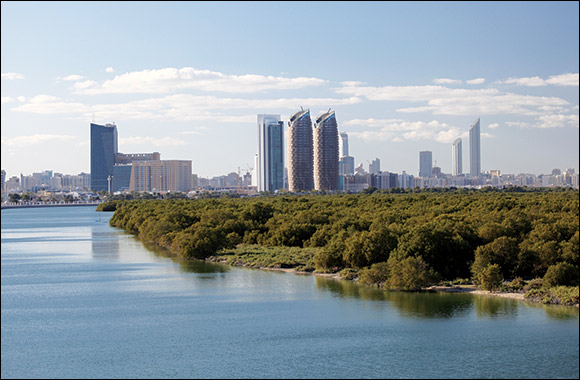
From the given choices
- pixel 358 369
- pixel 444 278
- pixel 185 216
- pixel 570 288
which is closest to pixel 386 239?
pixel 444 278

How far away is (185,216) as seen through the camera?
71.2 m

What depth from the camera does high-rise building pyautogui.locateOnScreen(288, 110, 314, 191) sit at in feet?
640

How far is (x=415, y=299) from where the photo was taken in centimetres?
3484

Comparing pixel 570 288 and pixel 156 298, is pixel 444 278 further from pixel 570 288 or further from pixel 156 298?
pixel 156 298

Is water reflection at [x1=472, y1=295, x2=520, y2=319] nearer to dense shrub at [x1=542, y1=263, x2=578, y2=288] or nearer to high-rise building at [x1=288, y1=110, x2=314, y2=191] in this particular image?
dense shrub at [x1=542, y1=263, x2=578, y2=288]

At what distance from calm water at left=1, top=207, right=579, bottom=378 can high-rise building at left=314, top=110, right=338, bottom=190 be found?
152623mm

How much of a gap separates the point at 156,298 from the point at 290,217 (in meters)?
25.2

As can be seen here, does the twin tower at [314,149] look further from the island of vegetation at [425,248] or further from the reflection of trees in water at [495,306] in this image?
the reflection of trees in water at [495,306]

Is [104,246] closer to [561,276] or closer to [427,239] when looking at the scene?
[427,239]

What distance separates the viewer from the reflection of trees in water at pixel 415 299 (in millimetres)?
32094

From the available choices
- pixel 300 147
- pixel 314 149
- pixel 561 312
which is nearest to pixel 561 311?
pixel 561 312

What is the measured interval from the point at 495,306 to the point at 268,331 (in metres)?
10.4

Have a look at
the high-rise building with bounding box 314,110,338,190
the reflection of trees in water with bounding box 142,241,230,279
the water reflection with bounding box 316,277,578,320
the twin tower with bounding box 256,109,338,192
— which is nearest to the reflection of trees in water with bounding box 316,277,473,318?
the water reflection with bounding box 316,277,578,320

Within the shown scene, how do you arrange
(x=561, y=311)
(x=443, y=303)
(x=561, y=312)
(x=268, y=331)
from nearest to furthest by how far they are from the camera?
(x=268, y=331), (x=561, y=312), (x=561, y=311), (x=443, y=303)
